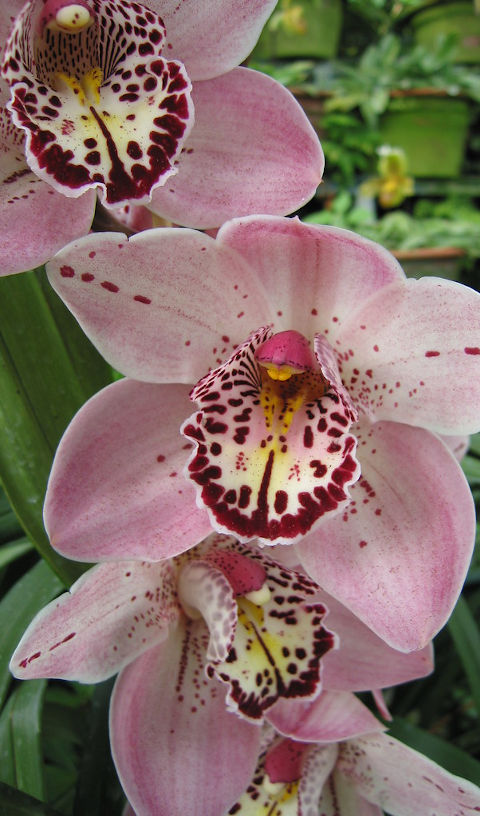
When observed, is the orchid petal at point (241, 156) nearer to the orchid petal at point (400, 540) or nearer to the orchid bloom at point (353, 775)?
the orchid petal at point (400, 540)

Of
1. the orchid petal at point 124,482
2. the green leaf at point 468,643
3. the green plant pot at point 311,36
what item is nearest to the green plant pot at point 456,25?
the green plant pot at point 311,36

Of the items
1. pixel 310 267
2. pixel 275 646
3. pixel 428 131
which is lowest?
pixel 428 131

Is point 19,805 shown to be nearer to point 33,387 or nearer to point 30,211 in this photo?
point 33,387

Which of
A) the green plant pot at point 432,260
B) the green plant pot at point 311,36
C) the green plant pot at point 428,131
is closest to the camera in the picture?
the green plant pot at point 432,260

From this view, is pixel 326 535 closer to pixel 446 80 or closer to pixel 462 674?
pixel 462 674

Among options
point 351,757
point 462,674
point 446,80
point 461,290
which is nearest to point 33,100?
point 461,290

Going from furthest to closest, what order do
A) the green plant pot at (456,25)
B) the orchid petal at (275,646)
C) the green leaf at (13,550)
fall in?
the green plant pot at (456,25), the green leaf at (13,550), the orchid petal at (275,646)

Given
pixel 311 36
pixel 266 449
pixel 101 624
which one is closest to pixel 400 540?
pixel 266 449
